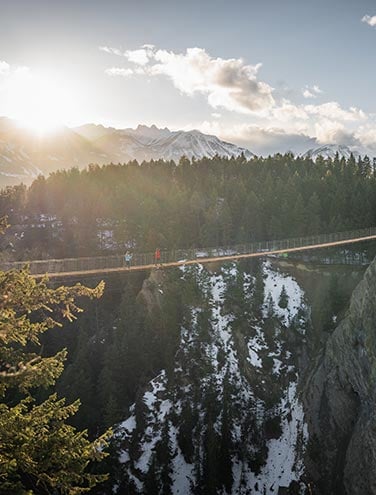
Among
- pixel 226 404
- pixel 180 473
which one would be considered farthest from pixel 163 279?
pixel 180 473

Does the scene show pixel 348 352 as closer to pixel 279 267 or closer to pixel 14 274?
pixel 279 267

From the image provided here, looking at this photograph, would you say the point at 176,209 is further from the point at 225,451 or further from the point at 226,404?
the point at 225,451

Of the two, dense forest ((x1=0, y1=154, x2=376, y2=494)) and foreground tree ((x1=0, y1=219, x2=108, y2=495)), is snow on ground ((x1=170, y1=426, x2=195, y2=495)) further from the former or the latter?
foreground tree ((x1=0, y1=219, x2=108, y2=495))

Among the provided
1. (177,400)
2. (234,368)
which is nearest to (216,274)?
(234,368)

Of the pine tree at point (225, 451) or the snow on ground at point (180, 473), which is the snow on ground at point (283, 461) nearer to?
the pine tree at point (225, 451)

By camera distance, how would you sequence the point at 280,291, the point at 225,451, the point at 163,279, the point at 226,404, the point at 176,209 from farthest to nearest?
the point at 176,209 < the point at 280,291 < the point at 163,279 < the point at 226,404 < the point at 225,451

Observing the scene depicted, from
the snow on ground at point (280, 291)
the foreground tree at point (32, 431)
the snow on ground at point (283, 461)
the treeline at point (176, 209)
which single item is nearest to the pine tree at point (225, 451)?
the snow on ground at point (283, 461)
